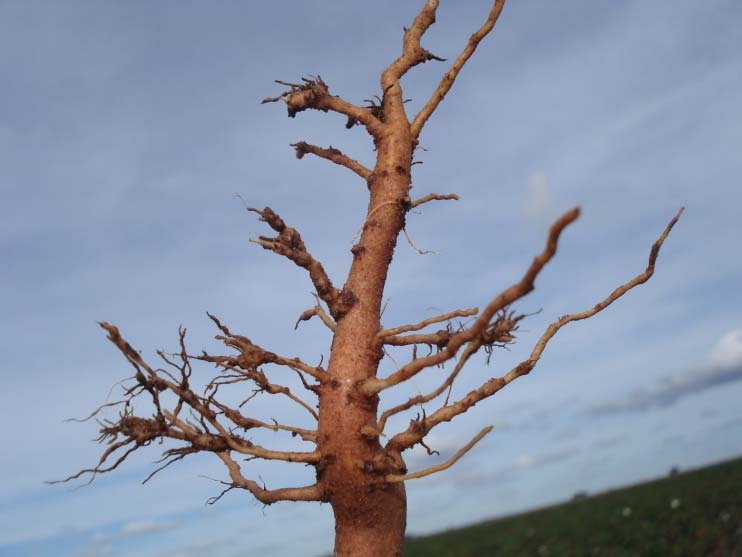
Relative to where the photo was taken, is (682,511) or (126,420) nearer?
(126,420)

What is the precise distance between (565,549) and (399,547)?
59.6 ft

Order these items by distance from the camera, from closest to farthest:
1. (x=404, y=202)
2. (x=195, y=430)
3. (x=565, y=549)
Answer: (x=195, y=430) → (x=404, y=202) → (x=565, y=549)

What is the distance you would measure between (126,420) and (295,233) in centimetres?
125

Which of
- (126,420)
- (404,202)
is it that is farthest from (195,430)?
(404,202)

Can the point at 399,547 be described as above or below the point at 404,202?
below

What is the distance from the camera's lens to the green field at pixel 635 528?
16.4 metres

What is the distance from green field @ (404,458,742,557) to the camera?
16391 millimetres

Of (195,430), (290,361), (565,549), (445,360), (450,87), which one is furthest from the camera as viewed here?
(565,549)

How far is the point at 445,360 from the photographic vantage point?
2.93 m

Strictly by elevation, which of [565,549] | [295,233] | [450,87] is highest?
[450,87]

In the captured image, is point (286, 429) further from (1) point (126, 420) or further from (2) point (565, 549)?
(2) point (565, 549)

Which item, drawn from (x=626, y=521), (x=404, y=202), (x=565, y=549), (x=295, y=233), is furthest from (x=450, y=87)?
(x=626, y=521)

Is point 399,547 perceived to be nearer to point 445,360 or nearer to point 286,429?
point 286,429

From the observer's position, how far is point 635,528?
19547 mm
